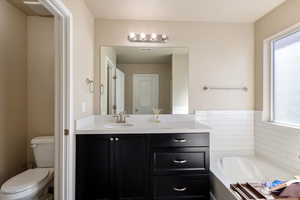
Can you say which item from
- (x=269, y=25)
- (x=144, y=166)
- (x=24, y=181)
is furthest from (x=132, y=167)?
(x=269, y=25)

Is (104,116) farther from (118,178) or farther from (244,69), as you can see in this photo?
(244,69)

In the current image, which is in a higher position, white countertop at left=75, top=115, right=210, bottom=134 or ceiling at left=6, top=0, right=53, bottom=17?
ceiling at left=6, top=0, right=53, bottom=17

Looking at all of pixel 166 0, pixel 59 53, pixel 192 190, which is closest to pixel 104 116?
pixel 59 53

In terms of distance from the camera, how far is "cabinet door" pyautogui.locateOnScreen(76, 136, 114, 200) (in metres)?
2.09

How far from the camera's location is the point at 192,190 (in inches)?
85.7

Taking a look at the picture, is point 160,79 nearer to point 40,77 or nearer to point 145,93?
point 145,93

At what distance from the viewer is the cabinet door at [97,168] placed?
2092mm

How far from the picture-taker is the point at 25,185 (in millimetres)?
1858

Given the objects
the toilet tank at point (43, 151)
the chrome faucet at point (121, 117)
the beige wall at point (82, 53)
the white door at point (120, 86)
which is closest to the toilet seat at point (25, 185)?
the toilet tank at point (43, 151)

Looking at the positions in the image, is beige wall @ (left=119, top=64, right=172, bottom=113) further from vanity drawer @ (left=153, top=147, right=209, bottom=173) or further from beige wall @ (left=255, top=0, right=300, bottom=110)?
beige wall @ (left=255, top=0, right=300, bottom=110)

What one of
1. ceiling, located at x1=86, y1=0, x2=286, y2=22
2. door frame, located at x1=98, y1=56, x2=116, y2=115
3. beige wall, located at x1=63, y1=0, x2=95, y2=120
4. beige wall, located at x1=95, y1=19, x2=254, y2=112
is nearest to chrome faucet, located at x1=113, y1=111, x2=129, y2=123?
door frame, located at x1=98, y1=56, x2=116, y2=115

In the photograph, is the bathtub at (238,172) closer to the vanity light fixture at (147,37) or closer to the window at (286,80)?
the window at (286,80)

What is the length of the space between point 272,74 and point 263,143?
953 millimetres

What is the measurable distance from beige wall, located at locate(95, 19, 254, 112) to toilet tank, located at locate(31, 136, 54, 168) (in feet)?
6.37
